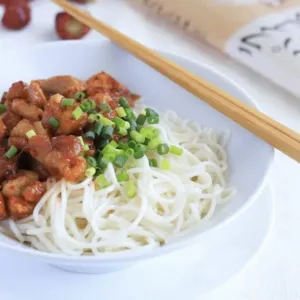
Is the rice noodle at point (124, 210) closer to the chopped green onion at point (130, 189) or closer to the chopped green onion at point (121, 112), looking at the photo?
the chopped green onion at point (130, 189)

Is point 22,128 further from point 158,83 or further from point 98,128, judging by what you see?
point 158,83

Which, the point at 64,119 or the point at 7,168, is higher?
the point at 64,119

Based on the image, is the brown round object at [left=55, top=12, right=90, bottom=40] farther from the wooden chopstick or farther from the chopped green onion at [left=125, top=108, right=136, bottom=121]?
the chopped green onion at [left=125, top=108, right=136, bottom=121]

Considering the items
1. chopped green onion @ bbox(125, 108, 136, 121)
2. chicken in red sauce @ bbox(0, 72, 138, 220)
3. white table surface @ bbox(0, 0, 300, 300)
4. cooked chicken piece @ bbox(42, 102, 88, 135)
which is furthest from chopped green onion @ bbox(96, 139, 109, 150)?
white table surface @ bbox(0, 0, 300, 300)

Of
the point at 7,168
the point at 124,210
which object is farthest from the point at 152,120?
the point at 7,168

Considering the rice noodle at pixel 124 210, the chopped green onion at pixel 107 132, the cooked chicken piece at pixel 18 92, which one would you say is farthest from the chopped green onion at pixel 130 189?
the cooked chicken piece at pixel 18 92

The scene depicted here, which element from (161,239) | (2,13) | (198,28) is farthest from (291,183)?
(2,13)
